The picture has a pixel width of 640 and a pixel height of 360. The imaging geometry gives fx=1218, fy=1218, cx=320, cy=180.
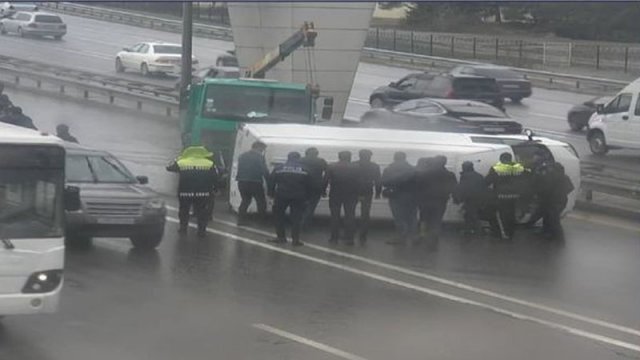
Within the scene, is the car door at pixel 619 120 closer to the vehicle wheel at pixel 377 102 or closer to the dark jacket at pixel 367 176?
the vehicle wheel at pixel 377 102

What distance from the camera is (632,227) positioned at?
22172mm

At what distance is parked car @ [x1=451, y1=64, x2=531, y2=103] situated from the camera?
45453 millimetres

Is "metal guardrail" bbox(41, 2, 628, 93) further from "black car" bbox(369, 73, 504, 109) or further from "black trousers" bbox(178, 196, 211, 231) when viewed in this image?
"black trousers" bbox(178, 196, 211, 231)

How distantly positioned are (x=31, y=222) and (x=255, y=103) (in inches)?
547

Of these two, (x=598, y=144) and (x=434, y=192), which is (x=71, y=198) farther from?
(x=598, y=144)

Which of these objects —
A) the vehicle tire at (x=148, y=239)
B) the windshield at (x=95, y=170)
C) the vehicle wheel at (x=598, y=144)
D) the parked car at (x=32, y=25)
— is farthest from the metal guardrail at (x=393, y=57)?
the vehicle tire at (x=148, y=239)

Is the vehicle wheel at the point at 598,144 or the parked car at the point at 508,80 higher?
the parked car at the point at 508,80

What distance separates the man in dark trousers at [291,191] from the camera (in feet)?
59.6

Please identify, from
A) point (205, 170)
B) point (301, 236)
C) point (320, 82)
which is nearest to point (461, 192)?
point (301, 236)

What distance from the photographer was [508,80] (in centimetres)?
4616

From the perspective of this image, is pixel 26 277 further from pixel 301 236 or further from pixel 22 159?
pixel 301 236

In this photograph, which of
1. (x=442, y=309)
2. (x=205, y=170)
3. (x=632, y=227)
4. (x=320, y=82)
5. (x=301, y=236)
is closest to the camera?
(x=442, y=309)

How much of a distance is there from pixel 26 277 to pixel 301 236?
921 centimetres

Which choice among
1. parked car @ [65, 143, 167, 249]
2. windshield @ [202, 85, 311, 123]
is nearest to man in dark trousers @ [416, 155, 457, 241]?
parked car @ [65, 143, 167, 249]
